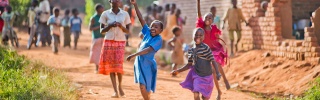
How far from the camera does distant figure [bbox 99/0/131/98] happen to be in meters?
9.73

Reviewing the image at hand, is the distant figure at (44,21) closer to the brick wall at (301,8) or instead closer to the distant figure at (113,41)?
the brick wall at (301,8)

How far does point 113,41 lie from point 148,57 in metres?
1.54

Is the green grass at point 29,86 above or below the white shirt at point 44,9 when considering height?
below

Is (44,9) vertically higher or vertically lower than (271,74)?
higher

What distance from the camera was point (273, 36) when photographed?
13.9m

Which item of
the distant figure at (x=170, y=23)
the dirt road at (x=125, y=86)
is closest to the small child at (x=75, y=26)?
the distant figure at (x=170, y=23)

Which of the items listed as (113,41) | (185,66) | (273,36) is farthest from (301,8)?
(185,66)

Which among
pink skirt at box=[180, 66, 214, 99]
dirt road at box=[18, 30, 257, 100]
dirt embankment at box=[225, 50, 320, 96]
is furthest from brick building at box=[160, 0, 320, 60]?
pink skirt at box=[180, 66, 214, 99]

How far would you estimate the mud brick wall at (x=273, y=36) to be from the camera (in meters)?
11.9

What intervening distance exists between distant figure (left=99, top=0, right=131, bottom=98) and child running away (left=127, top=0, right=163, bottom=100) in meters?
1.28

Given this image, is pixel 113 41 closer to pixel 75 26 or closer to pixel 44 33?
pixel 44 33

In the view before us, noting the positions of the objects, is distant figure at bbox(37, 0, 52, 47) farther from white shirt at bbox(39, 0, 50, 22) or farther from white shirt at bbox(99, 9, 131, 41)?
white shirt at bbox(99, 9, 131, 41)

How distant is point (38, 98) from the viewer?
26.3 ft

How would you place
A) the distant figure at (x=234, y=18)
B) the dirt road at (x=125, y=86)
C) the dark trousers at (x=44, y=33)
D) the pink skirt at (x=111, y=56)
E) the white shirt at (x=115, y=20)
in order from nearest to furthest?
the white shirt at (x=115, y=20) → the pink skirt at (x=111, y=56) → the dirt road at (x=125, y=86) → the distant figure at (x=234, y=18) → the dark trousers at (x=44, y=33)
